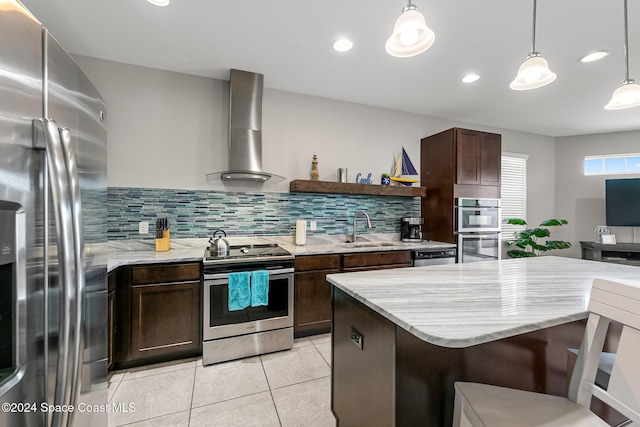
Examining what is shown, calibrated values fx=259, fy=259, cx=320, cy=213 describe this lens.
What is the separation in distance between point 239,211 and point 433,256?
2.47 meters

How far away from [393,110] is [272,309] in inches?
128

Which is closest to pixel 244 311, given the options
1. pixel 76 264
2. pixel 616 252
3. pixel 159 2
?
pixel 76 264

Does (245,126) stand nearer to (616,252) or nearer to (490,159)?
(490,159)

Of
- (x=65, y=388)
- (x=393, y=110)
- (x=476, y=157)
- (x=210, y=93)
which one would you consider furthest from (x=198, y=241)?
(x=476, y=157)

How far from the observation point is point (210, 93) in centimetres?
299

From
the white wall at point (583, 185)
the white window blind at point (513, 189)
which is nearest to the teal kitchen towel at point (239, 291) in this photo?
the white window blind at point (513, 189)

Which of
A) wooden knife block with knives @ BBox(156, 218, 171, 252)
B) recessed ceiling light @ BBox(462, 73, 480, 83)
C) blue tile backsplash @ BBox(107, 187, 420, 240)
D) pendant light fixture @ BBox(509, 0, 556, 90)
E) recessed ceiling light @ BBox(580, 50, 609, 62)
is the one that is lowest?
wooden knife block with knives @ BBox(156, 218, 171, 252)

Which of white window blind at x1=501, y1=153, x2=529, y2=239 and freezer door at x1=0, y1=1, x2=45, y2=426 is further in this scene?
white window blind at x1=501, y1=153, x2=529, y2=239

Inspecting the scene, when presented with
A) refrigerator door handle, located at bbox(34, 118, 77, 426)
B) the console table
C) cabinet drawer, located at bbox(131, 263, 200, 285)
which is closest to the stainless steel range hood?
cabinet drawer, located at bbox(131, 263, 200, 285)

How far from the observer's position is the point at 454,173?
354 centimetres

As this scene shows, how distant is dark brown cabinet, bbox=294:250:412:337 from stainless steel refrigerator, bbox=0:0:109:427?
1.97 meters

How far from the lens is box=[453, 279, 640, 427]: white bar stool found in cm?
78

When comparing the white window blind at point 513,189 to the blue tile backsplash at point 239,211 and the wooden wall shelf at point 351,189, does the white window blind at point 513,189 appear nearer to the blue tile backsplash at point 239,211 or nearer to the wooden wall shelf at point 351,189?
the wooden wall shelf at point 351,189

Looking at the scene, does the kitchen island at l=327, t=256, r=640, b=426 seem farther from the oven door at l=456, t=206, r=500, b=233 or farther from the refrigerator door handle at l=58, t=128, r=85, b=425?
the oven door at l=456, t=206, r=500, b=233
